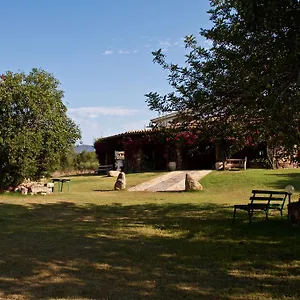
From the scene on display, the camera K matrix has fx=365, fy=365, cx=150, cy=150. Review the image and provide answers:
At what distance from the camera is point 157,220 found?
976 cm

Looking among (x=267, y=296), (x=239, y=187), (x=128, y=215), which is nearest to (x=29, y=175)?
(x=128, y=215)

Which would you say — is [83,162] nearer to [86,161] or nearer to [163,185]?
[86,161]

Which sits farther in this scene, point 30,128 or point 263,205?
point 30,128

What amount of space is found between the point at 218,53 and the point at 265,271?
13.2ft

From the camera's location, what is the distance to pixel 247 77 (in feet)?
19.3

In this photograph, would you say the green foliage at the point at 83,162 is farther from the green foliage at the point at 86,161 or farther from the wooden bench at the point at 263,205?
the wooden bench at the point at 263,205

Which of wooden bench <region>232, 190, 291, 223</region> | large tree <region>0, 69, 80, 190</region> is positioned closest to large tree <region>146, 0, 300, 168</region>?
wooden bench <region>232, 190, 291, 223</region>

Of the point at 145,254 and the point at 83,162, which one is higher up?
the point at 83,162

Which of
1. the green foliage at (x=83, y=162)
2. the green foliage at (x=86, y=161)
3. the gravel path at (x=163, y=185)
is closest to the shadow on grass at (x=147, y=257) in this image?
the gravel path at (x=163, y=185)

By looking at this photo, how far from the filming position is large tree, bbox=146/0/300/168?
5258mm

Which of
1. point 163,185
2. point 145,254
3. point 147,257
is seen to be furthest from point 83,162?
point 147,257

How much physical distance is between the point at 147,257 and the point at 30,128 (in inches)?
441

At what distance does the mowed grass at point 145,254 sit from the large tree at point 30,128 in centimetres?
388

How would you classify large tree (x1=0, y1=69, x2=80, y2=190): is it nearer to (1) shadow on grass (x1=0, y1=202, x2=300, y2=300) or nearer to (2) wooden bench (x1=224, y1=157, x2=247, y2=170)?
(1) shadow on grass (x1=0, y1=202, x2=300, y2=300)
